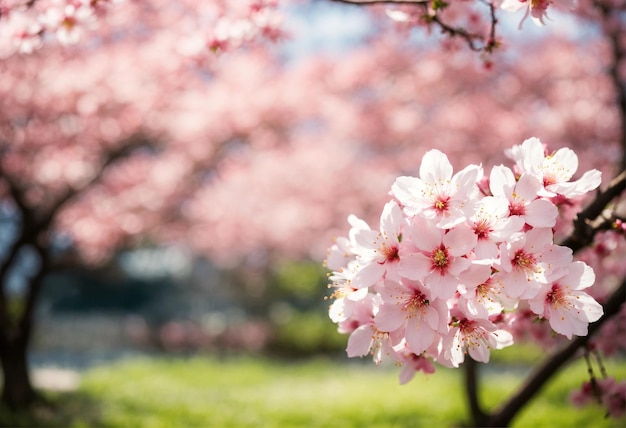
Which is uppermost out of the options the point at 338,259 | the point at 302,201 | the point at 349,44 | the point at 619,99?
the point at 338,259

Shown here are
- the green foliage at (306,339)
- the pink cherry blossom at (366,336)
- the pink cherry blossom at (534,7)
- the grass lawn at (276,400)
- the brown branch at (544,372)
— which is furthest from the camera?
the green foliage at (306,339)

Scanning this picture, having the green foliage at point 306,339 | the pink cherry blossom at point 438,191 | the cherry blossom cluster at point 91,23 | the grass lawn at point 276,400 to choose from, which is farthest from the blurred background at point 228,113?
the green foliage at point 306,339

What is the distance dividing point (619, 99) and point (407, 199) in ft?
16.6

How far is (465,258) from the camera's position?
163 cm

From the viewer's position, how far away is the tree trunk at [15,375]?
6543 mm

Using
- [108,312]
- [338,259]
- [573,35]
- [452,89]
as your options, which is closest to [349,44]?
[452,89]

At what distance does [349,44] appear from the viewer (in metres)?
10.9

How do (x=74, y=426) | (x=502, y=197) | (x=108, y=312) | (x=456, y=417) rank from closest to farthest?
(x=502, y=197), (x=74, y=426), (x=456, y=417), (x=108, y=312)

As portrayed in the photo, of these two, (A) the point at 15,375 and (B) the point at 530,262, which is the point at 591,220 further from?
(A) the point at 15,375

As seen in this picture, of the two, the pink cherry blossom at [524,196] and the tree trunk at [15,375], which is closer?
the pink cherry blossom at [524,196]

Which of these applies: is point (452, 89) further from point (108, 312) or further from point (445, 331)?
point (108, 312)

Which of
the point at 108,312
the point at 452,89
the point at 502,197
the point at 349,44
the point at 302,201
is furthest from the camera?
the point at 108,312

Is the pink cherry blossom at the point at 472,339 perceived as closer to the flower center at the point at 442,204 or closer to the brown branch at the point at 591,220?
the flower center at the point at 442,204

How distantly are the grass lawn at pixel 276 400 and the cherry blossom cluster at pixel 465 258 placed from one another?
7.82ft
